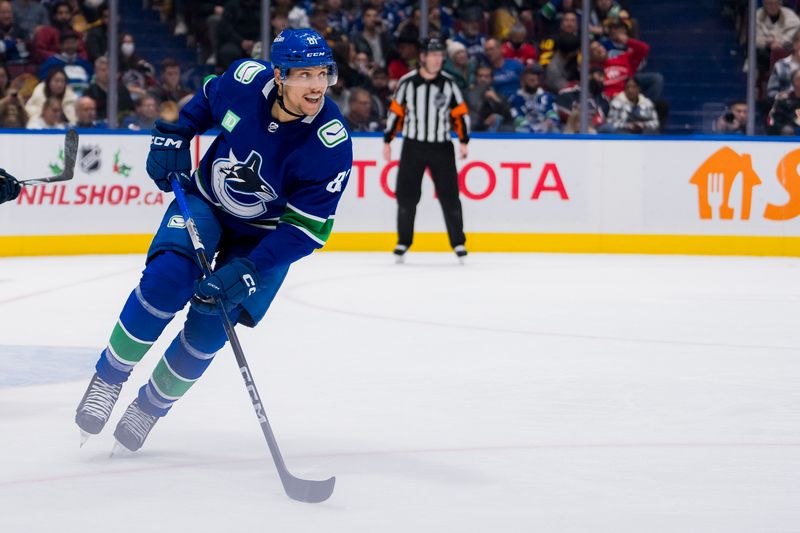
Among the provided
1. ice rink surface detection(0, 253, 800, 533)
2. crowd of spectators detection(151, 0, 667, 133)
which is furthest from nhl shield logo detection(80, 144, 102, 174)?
ice rink surface detection(0, 253, 800, 533)

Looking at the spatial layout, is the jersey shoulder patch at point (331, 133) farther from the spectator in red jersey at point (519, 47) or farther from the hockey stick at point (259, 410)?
the spectator in red jersey at point (519, 47)

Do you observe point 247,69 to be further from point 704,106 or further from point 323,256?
point 704,106

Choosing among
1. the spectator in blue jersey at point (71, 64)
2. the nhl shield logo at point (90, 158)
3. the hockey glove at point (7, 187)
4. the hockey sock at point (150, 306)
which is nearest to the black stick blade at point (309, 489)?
the hockey sock at point (150, 306)

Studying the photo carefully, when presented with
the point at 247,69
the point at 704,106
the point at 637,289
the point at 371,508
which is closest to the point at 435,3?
the point at 704,106

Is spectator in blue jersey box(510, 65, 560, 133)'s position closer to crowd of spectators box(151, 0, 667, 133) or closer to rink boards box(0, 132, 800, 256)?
crowd of spectators box(151, 0, 667, 133)

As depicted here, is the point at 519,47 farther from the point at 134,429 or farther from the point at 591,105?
the point at 134,429

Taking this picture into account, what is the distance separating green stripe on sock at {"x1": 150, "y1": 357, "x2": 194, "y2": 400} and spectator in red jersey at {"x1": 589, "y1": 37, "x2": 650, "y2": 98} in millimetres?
7060

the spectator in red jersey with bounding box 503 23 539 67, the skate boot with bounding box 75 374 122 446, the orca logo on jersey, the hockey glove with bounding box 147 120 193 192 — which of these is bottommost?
the skate boot with bounding box 75 374 122 446

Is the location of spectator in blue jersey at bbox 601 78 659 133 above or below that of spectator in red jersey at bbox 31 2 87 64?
below

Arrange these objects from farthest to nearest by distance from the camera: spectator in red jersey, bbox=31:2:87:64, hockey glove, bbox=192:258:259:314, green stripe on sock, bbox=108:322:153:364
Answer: spectator in red jersey, bbox=31:2:87:64 < green stripe on sock, bbox=108:322:153:364 < hockey glove, bbox=192:258:259:314

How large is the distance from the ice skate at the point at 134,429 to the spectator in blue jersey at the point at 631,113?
7.01 m

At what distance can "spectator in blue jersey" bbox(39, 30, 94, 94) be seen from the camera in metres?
9.52

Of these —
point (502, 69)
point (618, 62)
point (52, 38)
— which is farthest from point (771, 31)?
point (52, 38)

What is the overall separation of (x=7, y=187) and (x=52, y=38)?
581 centimetres
